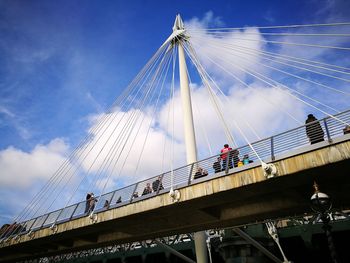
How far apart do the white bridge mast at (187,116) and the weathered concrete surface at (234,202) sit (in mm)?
1429

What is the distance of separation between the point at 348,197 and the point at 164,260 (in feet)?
60.7

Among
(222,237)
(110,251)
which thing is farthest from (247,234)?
(110,251)

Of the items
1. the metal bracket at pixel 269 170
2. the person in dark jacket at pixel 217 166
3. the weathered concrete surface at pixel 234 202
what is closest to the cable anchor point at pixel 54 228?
the weathered concrete surface at pixel 234 202

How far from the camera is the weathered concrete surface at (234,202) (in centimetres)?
1064

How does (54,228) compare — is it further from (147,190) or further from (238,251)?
(238,251)

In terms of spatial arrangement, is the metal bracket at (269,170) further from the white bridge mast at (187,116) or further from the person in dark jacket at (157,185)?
the white bridge mast at (187,116)

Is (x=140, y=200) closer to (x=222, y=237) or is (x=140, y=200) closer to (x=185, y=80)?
(x=222, y=237)

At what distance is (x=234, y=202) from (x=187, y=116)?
27.2 ft

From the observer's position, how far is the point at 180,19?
26.9 meters

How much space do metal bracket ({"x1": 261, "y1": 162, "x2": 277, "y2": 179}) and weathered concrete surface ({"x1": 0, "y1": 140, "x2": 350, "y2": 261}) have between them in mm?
177

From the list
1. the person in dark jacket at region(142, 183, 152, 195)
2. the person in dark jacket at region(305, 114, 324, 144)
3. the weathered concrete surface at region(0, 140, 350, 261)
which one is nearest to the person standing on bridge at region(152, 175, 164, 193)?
the person in dark jacket at region(142, 183, 152, 195)

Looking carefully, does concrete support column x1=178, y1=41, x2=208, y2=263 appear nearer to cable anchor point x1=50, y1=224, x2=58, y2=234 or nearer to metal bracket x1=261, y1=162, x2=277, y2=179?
metal bracket x1=261, y1=162, x2=277, y2=179

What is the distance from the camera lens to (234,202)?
48.4ft

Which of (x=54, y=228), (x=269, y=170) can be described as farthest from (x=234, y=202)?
(x=54, y=228)
